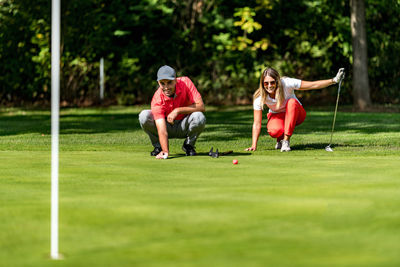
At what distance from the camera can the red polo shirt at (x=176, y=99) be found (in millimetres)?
9352

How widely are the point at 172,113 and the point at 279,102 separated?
1.64m

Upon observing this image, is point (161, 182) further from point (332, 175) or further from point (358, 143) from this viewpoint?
point (358, 143)

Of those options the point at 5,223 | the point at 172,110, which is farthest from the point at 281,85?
the point at 5,223

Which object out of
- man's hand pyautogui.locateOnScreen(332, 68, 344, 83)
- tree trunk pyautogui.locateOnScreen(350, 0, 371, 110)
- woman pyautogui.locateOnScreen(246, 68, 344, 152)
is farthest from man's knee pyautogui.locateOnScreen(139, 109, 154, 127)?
tree trunk pyautogui.locateOnScreen(350, 0, 371, 110)

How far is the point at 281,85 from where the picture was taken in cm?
994

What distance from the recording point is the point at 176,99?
31.0 feet

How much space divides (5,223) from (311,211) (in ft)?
6.01

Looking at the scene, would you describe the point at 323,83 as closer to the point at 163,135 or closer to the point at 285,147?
the point at 285,147

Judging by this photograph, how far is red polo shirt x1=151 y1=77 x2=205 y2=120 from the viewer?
9.35 m

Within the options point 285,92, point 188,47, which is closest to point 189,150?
point 285,92

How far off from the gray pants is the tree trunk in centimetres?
1259

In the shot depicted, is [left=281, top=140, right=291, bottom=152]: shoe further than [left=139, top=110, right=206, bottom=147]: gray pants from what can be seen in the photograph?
Yes

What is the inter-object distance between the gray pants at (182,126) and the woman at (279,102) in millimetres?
726

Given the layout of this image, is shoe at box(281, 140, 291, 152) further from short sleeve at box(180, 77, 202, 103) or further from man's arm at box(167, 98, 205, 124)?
short sleeve at box(180, 77, 202, 103)
